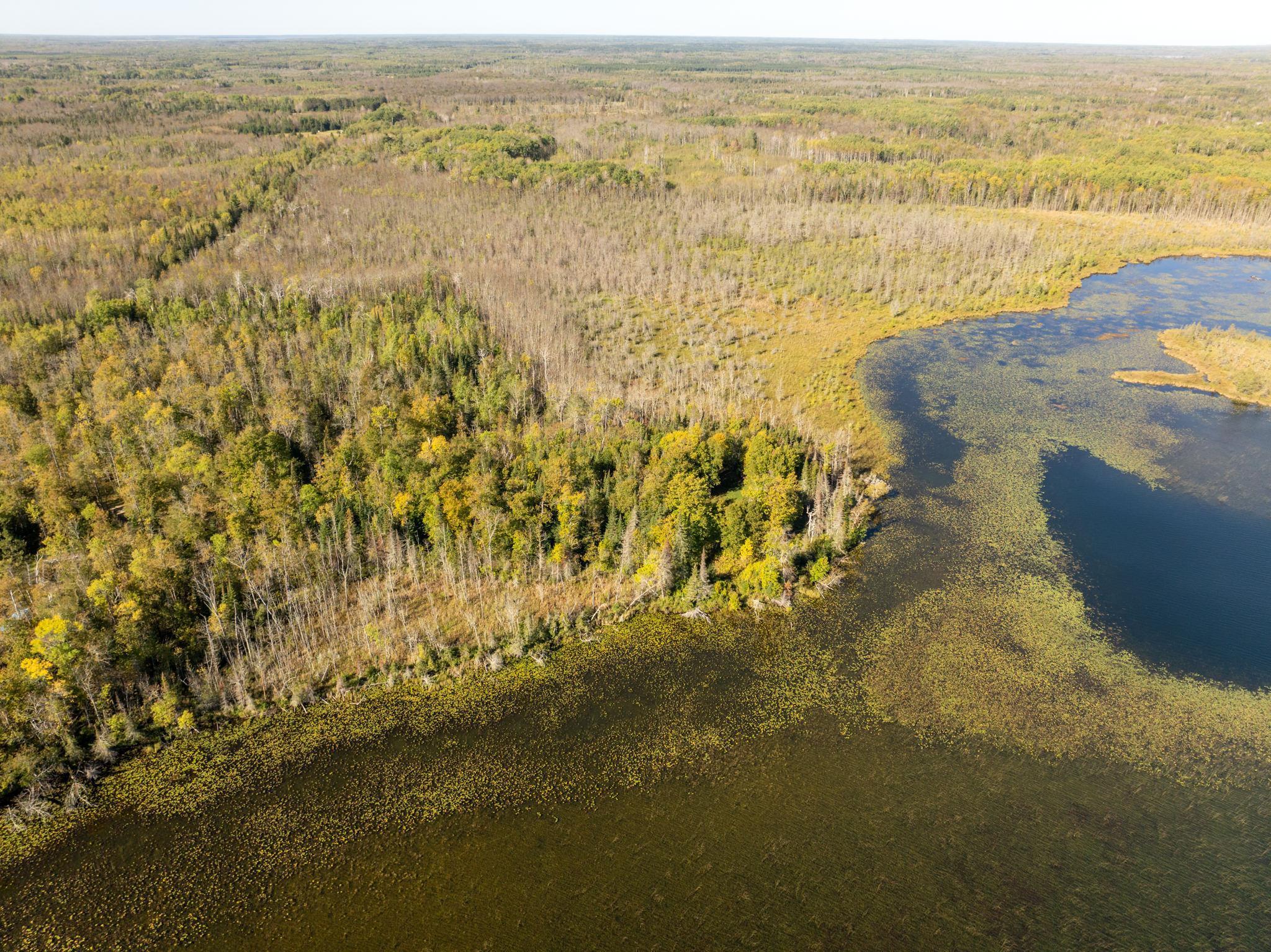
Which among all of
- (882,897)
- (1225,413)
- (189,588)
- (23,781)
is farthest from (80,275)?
(1225,413)

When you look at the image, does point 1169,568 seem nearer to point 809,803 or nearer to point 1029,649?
point 1029,649

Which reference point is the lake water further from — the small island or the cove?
the small island

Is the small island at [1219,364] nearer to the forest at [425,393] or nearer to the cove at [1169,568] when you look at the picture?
the forest at [425,393]

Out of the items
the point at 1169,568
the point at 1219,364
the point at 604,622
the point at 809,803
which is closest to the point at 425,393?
Result: the point at 604,622

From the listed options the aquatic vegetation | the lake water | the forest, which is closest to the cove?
the lake water

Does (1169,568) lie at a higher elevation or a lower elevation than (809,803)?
higher

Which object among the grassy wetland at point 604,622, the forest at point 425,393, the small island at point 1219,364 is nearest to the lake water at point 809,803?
the grassy wetland at point 604,622

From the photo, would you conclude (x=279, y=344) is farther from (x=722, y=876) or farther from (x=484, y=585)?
(x=722, y=876)
